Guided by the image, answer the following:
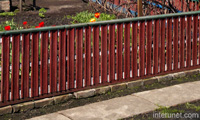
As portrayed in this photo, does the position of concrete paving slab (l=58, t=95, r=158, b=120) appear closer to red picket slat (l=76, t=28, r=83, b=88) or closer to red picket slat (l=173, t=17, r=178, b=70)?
red picket slat (l=76, t=28, r=83, b=88)

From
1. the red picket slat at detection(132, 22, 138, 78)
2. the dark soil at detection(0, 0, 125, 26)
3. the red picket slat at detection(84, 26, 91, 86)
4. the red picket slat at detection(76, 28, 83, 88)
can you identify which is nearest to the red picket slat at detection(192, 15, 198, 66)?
the red picket slat at detection(132, 22, 138, 78)

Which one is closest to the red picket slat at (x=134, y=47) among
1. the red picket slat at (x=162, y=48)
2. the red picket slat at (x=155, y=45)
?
the red picket slat at (x=155, y=45)

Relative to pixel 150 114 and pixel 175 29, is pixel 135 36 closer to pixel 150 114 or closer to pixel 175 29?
pixel 175 29

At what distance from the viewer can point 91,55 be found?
8023 millimetres

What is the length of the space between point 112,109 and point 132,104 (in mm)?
396

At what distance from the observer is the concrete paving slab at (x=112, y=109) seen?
6797 millimetres

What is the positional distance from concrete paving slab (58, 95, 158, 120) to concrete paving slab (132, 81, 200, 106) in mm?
212

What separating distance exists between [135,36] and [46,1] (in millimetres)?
9306

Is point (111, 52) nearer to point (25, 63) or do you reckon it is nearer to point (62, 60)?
point (62, 60)

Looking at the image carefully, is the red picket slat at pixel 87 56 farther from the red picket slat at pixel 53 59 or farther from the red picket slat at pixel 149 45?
the red picket slat at pixel 149 45

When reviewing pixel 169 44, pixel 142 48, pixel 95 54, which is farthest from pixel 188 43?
pixel 95 54

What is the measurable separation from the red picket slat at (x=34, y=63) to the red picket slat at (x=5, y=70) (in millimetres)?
416

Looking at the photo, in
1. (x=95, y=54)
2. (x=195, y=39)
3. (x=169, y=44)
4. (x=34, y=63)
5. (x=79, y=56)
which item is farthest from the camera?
(x=195, y=39)

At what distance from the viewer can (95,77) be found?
8.03 m
